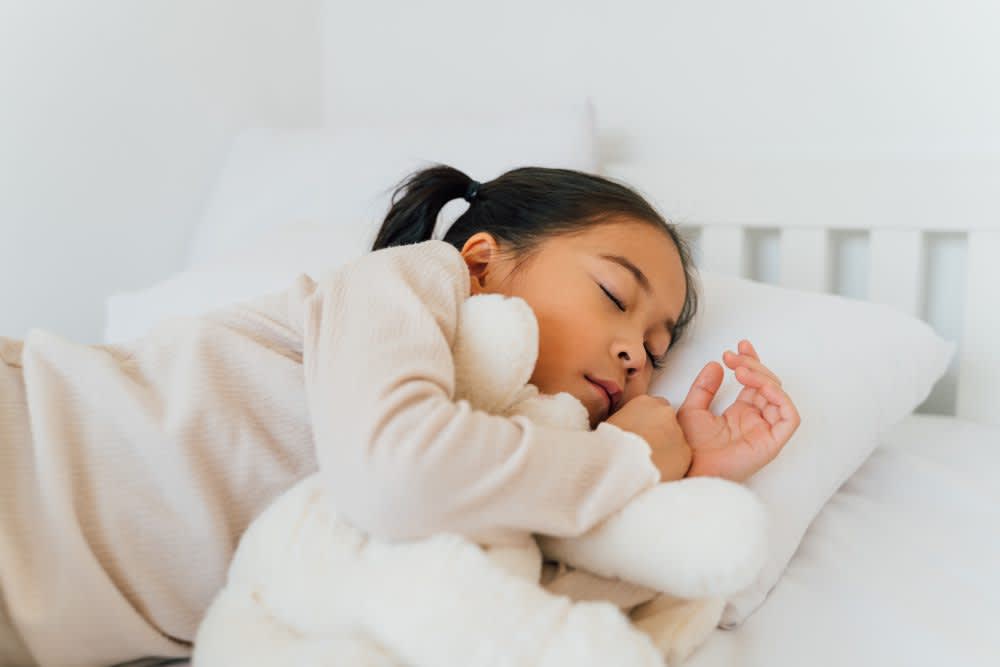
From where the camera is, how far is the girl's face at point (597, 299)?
0.90 metres

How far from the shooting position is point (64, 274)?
1613mm

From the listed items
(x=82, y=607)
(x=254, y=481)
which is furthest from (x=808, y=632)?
(x=82, y=607)

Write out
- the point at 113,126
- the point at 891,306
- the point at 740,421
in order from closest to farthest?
the point at 740,421, the point at 891,306, the point at 113,126

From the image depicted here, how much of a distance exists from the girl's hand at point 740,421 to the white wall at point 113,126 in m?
1.09

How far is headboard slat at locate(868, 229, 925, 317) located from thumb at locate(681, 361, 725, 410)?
59 centimetres

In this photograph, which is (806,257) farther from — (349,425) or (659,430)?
(349,425)

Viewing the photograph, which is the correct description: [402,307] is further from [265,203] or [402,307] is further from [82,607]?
[265,203]

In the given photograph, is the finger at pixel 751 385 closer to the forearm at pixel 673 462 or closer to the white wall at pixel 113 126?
the forearm at pixel 673 462

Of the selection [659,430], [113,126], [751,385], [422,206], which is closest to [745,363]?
[751,385]

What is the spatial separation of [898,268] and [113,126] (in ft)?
4.08

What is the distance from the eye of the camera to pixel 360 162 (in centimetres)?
158

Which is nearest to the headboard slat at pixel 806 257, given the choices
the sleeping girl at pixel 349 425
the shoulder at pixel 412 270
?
the sleeping girl at pixel 349 425

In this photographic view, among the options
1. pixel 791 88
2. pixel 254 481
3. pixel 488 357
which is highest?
pixel 791 88

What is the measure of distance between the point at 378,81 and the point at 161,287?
2.47ft
